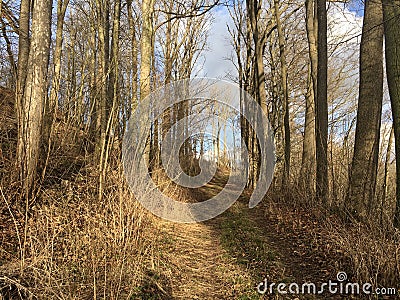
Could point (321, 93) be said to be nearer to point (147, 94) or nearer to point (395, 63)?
point (395, 63)

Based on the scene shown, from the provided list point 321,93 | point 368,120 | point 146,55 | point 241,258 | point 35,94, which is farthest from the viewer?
point 321,93

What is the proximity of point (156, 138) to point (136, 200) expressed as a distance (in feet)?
12.1

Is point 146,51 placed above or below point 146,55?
above

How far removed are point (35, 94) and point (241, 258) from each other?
436 cm

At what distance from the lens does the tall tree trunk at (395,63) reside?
429 cm

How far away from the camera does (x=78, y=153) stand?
21.5ft

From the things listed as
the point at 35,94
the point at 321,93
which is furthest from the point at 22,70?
the point at 321,93

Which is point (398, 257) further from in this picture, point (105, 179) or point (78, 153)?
point (78, 153)

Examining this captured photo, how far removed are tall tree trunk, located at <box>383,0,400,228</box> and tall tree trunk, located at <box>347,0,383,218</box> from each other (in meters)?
1.16

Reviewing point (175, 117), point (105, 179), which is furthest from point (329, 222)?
point (175, 117)

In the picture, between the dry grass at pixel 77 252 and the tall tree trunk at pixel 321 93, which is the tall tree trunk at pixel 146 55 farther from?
the tall tree trunk at pixel 321 93

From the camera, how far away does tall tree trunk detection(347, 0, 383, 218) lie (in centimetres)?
559

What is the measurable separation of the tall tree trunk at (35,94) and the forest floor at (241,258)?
251 cm

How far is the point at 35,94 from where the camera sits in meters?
5.20
